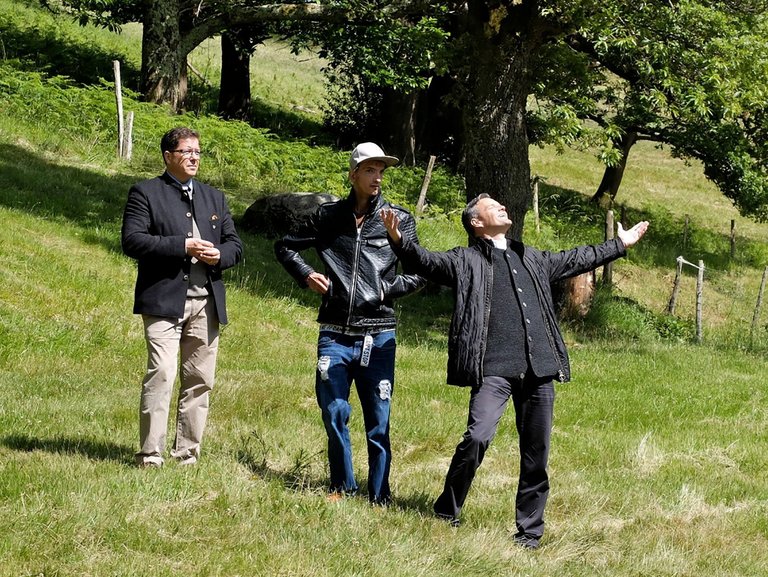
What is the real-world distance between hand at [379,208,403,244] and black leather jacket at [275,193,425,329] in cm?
28

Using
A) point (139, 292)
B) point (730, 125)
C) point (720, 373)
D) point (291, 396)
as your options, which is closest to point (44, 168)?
point (291, 396)

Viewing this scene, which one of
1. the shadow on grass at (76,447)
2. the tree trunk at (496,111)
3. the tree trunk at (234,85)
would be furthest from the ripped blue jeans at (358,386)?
the tree trunk at (234,85)

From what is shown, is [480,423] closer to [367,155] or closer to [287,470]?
[367,155]

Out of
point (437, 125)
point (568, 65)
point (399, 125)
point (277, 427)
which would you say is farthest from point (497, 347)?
point (437, 125)

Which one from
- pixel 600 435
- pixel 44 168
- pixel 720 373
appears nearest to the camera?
pixel 600 435

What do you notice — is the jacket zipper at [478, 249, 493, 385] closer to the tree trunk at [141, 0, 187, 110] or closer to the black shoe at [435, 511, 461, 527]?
the black shoe at [435, 511, 461, 527]

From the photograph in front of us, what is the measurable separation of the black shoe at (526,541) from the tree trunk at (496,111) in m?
10.3

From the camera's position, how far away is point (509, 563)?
604 centimetres

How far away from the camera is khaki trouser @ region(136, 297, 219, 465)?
6.81 meters

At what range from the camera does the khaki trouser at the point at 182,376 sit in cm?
681

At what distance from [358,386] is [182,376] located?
1.22 metres

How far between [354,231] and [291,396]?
4.07 meters

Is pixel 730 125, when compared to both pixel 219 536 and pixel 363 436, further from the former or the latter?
pixel 219 536

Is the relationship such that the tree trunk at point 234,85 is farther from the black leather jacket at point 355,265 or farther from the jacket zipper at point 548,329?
the jacket zipper at point 548,329
